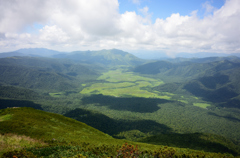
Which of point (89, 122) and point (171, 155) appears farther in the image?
point (89, 122)

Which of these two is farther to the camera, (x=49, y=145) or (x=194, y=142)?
(x=194, y=142)

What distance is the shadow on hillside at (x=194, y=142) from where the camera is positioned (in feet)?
399

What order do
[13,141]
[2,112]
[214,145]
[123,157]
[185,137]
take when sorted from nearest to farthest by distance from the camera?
[123,157], [13,141], [2,112], [214,145], [185,137]

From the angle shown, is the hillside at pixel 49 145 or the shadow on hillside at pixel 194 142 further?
the shadow on hillside at pixel 194 142

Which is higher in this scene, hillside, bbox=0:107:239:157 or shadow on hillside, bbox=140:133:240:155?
hillside, bbox=0:107:239:157

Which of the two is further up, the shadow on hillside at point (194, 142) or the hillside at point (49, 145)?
the hillside at point (49, 145)

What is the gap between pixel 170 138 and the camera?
138m

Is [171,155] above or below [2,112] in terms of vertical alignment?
above

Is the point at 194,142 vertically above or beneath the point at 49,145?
beneath

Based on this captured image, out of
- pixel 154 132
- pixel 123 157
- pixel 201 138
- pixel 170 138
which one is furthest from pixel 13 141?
pixel 154 132

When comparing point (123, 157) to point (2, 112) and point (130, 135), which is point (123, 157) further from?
point (130, 135)

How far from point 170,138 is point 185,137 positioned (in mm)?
19329

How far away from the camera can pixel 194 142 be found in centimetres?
13262

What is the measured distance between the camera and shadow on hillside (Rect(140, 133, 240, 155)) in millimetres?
121500
